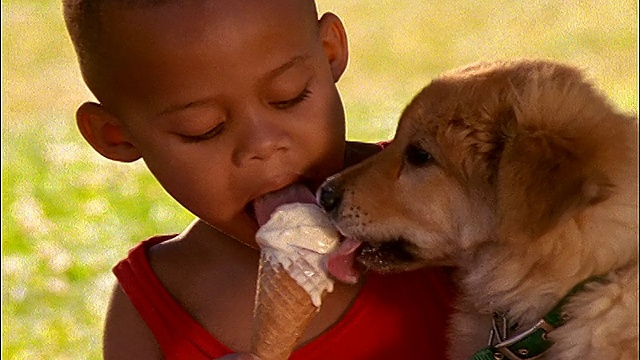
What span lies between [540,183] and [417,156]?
455mm

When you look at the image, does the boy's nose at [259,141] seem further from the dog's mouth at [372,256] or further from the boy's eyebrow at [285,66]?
the dog's mouth at [372,256]

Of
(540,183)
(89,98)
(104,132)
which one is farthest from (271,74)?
(89,98)

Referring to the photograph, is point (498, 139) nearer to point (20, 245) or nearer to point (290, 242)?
point (290, 242)

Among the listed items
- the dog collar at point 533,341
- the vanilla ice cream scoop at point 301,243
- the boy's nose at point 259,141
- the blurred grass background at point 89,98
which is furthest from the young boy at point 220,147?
the blurred grass background at point 89,98

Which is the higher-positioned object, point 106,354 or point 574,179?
point 574,179

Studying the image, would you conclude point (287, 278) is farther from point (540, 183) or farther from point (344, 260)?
point (540, 183)

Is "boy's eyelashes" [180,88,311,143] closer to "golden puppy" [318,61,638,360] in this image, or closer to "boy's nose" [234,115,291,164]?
"boy's nose" [234,115,291,164]

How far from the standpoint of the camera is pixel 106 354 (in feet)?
11.3

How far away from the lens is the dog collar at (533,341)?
274cm


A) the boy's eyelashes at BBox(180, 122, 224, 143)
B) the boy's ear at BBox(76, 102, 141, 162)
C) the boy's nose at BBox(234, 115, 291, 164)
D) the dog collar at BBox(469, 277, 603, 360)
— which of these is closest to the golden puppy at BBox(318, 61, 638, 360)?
the dog collar at BBox(469, 277, 603, 360)

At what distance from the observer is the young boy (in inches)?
115

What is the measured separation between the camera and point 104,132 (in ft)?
10.8

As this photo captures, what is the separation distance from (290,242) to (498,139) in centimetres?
53

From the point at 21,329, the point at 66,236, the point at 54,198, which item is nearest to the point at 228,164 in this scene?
the point at 21,329
